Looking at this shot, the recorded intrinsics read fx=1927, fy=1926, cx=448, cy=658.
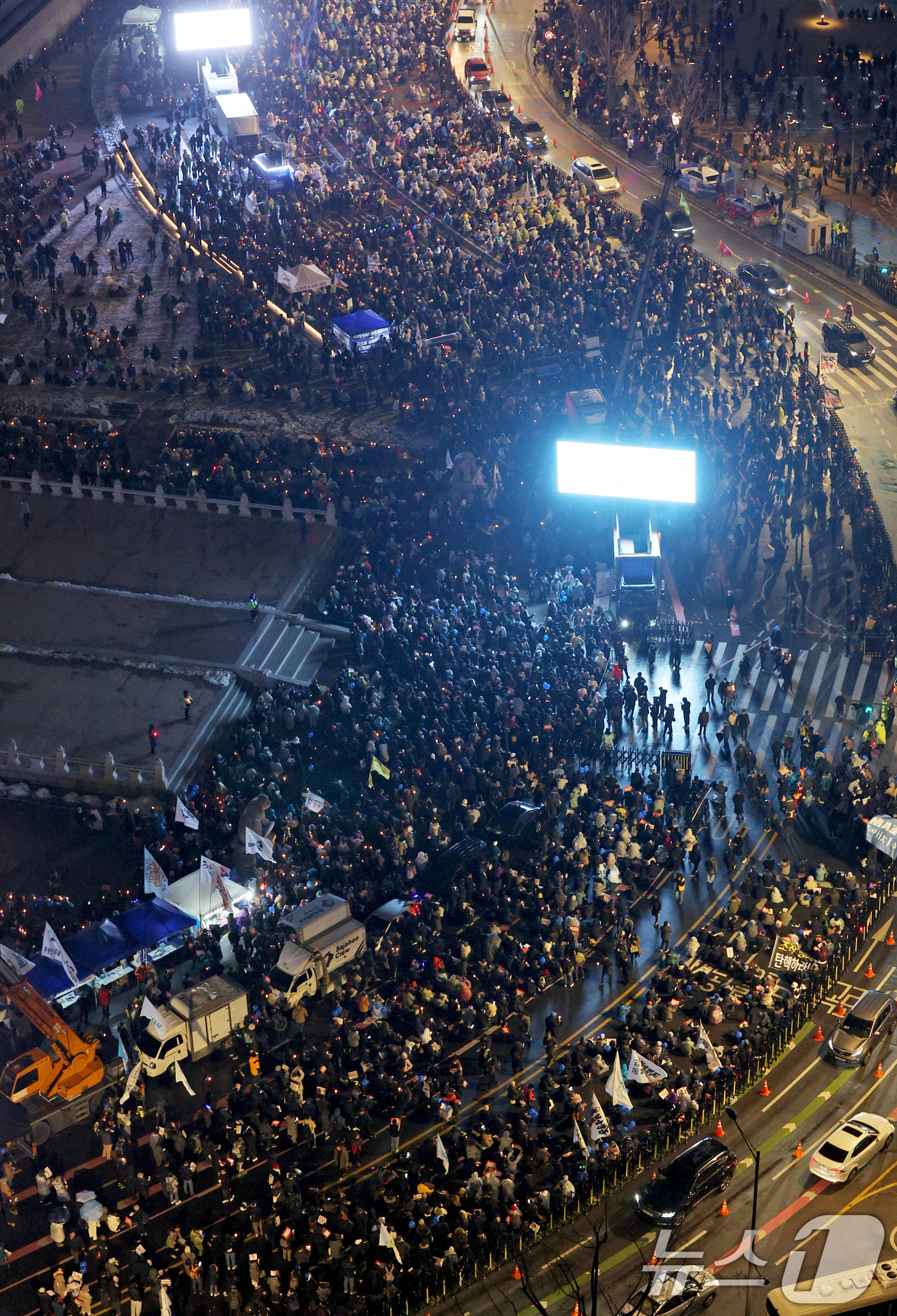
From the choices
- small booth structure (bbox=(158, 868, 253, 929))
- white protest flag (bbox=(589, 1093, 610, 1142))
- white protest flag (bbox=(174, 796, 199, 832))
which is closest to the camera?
white protest flag (bbox=(589, 1093, 610, 1142))

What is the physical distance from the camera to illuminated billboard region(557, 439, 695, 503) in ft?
233

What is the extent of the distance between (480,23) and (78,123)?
27649 mm

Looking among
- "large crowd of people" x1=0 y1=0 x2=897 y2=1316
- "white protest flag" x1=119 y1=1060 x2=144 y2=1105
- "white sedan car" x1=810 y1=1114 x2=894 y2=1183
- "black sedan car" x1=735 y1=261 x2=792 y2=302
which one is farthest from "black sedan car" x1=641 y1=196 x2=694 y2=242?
"white protest flag" x1=119 y1=1060 x2=144 y2=1105

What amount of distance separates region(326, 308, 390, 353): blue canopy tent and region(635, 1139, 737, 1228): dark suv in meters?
45.2

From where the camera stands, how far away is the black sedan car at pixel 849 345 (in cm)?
8388

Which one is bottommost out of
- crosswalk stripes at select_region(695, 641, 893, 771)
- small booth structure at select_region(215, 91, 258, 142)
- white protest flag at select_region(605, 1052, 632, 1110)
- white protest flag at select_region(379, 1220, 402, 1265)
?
white protest flag at select_region(379, 1220, 402, 1265)

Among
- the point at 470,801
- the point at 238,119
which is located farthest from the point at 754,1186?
the point at 238,119

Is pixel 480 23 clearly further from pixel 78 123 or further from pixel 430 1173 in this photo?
pixel 430 1173

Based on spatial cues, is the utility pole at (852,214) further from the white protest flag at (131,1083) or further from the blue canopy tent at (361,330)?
the white protest flag at (131,1083)

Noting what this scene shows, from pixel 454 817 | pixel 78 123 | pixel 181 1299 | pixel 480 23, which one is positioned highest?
pixel 480 23

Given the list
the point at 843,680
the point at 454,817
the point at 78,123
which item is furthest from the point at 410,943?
the point at 78,123

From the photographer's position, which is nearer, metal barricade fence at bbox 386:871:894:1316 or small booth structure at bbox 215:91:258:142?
metal barricade fence at bbox 386:871:894:1316

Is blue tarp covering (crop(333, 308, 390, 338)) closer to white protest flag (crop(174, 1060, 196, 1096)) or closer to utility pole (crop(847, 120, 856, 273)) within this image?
utility pole (crop(847, 120, 856, 273))

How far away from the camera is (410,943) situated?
176 feet
